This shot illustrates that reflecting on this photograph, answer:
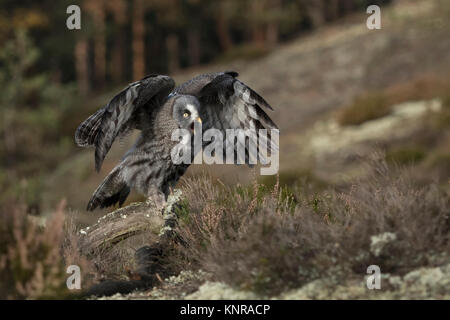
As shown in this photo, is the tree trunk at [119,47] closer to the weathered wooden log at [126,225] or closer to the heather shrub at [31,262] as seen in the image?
the weathered wooden log at [126,225]

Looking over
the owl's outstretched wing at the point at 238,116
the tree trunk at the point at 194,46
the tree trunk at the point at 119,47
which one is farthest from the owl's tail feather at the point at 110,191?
the tree trunk at the point at 194,46

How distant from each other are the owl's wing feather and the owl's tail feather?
1.24 metres

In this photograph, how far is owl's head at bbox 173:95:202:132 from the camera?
7.52m

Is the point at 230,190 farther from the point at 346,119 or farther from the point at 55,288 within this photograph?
the point at 346,119

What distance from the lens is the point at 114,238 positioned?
24.3 feet

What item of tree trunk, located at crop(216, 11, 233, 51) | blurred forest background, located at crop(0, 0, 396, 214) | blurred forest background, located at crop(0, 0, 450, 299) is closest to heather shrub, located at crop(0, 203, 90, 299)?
blurred forest background, located at crop(0, 0, 450, 299)

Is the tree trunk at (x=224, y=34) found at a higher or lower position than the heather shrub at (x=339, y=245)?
higher

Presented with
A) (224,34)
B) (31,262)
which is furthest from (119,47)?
(31,262)

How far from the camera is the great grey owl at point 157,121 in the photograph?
24.4 feet

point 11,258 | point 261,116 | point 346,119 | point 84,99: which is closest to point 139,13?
point 84,99

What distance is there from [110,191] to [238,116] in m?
1.85

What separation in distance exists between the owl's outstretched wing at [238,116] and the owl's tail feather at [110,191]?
1222 millimetres

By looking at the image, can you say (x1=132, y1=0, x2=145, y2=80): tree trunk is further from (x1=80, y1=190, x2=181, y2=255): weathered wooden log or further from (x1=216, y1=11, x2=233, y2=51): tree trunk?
(x1=80, y1=190, x2=181, y2=255): weathered wooden log

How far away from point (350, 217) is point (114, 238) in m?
2.77
